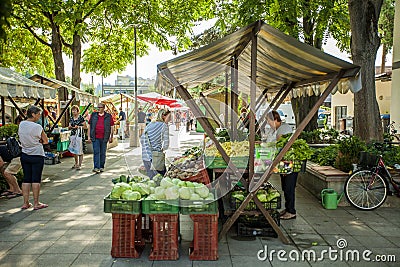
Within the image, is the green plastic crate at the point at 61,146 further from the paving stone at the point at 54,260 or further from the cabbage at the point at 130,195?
the cabbage at the point at 130,195

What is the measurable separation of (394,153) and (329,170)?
6.39 feet

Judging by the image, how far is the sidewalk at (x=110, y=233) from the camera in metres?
4.64

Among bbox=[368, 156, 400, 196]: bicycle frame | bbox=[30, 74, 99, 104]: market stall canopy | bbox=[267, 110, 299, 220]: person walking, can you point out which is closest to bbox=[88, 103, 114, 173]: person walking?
bbox=[30, 74, 99, 104]: market stall canopy

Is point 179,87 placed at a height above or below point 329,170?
above

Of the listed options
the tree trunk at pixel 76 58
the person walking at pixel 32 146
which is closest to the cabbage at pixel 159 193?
the person walking at pixel 32 146

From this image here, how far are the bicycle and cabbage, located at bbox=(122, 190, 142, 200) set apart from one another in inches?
170

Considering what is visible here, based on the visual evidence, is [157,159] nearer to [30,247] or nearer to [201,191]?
[201,191]

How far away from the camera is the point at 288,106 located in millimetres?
34969

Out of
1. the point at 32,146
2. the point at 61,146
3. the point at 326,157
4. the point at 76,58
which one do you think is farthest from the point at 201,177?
the point at 76,58

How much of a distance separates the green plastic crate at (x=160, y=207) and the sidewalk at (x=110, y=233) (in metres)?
0.61

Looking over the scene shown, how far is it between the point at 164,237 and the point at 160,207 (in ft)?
1.25

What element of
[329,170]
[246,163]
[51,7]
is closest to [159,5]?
[51,7]

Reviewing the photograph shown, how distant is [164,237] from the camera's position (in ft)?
15.3

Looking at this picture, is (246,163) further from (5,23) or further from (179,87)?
(5,23)
